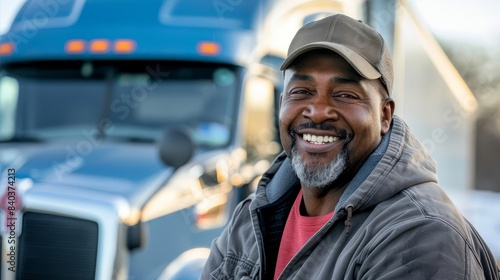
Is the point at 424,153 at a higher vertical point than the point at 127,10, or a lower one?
lower

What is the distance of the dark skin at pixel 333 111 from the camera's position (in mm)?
2230

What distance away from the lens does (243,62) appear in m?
5.07

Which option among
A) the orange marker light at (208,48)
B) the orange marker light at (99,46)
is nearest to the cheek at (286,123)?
the orange marker light at (208,48)

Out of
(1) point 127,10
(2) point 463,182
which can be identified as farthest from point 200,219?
(2) point 463,182

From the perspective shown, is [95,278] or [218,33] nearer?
[95,278]

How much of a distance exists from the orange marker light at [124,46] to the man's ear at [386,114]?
3.14 m

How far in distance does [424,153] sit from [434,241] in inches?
17.3

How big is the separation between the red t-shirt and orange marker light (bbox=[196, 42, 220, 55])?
279cm

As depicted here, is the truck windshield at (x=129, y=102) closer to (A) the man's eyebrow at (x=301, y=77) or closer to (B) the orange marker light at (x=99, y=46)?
(B) the orange marker light at (x=99, y=46)

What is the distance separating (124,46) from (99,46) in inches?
7.6

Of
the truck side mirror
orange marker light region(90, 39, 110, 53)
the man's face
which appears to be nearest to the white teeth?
the man's face

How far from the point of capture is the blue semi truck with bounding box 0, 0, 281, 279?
4.14 meters

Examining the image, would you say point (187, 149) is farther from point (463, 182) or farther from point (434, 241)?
point (463, 182)

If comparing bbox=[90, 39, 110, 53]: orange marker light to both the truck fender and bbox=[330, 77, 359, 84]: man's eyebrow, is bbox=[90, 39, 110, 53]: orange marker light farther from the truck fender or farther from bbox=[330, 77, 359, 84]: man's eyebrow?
bbox=[330, 77, 359, 84]: man's eyebrow
